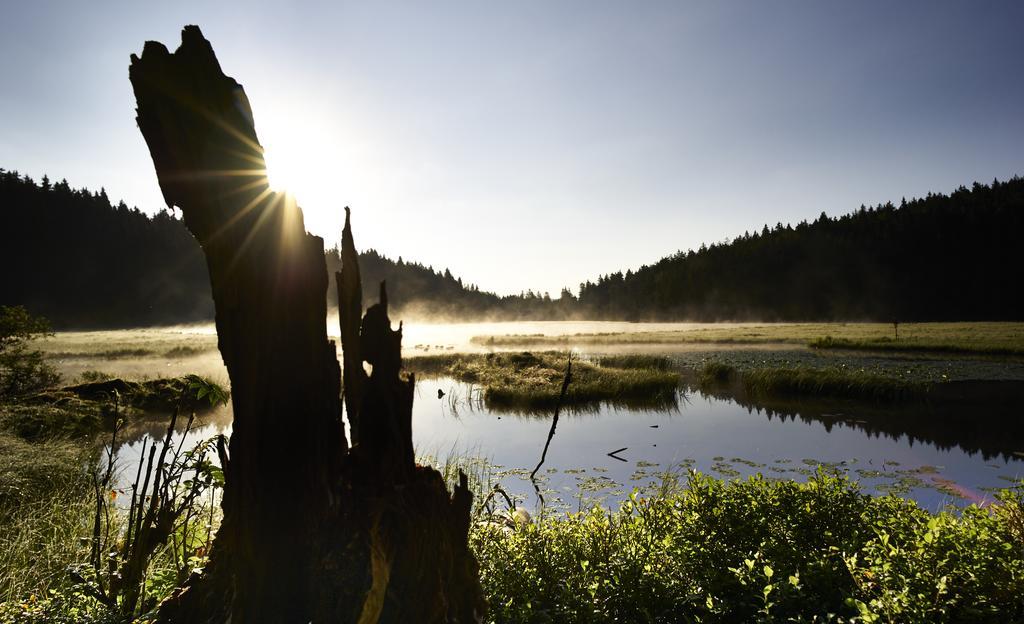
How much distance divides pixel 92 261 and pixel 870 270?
180384 mm

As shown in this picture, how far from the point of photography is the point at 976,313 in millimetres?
88562

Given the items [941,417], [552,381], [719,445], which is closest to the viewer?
[719,445]

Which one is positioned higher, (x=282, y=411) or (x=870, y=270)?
(x=870, y=270)

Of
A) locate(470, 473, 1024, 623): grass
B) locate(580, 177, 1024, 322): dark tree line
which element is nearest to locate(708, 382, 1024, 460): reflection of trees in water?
locate(470, 473, 1024, 623): grass

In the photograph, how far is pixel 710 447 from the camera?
1409 cm

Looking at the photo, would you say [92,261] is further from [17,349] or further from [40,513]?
[40,513]

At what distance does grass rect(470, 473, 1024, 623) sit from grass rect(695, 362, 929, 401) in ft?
64.1

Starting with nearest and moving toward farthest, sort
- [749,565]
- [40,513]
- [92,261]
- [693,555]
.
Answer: [749,565]
[693,555]
[40,513]
[92,261]

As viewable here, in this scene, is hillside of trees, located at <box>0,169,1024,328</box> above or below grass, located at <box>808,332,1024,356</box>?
above

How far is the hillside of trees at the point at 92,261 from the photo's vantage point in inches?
4048

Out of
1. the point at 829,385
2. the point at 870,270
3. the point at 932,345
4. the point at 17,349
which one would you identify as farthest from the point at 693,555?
the point at 870,270

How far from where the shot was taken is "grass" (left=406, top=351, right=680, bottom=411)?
2197 cm

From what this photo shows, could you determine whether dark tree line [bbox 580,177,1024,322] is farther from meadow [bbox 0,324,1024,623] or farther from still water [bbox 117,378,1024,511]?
meadow [bbox 0,324,1024,623]

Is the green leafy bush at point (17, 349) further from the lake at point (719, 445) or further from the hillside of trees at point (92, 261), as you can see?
the hillside of trees at point (92, 261)
